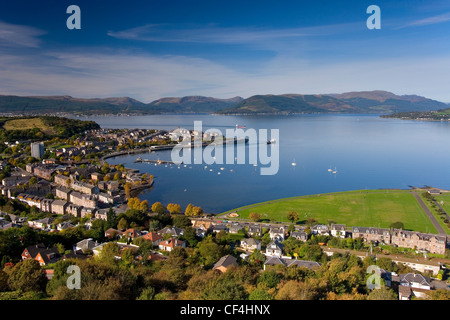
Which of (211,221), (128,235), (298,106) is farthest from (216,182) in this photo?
(298,106)

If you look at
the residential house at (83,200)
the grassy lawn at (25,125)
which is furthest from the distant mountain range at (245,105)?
the residential house at (83,200)

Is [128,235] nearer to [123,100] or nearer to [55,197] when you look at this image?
[55,197]

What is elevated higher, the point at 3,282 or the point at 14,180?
the point at 3,282

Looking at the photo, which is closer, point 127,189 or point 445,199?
point 445,199

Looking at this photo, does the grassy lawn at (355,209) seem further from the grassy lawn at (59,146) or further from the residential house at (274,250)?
the grassy lawn at (59,146)

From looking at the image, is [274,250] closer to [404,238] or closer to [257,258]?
[257,258]

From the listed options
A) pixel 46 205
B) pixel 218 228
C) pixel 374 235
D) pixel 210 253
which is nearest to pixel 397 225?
pixel 374 235
